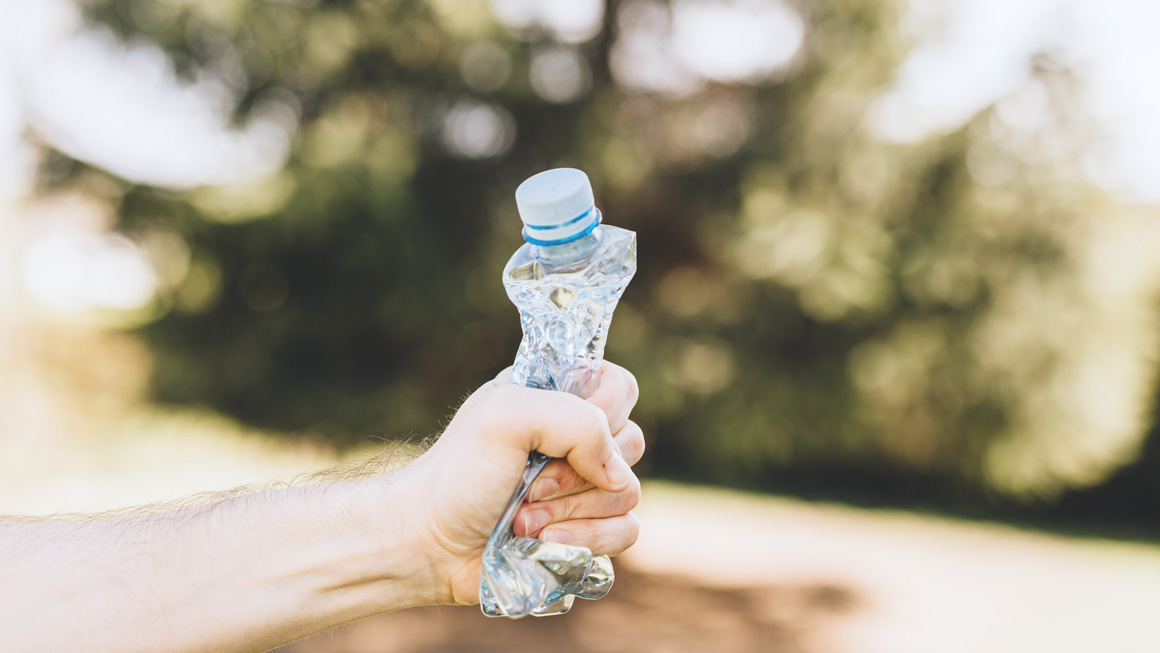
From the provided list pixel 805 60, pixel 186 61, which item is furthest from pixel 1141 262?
pixel 186 61

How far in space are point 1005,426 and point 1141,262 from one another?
2.40 metres

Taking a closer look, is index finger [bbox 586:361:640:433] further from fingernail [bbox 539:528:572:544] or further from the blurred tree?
the blurred tree

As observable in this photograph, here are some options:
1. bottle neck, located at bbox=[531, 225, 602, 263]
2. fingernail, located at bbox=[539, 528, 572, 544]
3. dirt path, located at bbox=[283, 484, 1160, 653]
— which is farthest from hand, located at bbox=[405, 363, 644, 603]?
dirt path, located at bbox=[283, 484, 1160, 653]

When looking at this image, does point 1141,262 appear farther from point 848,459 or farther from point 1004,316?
point 848,459

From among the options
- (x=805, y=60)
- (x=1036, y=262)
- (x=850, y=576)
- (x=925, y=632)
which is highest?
(x=805, y=60)

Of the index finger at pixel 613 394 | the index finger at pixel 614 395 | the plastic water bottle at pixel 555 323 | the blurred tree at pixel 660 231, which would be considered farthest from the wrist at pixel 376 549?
the blurred tree at pixel 660 231

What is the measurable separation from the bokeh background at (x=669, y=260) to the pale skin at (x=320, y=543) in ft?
11.0

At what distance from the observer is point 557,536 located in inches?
62.3

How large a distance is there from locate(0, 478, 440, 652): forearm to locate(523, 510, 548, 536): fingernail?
249 mm

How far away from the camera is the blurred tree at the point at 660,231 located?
4.91 m

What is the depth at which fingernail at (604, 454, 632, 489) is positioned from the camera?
150 cm

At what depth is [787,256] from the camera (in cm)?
506

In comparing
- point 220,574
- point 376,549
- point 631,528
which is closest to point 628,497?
point 631,528

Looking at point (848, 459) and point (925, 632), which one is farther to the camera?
point (848, 459)
